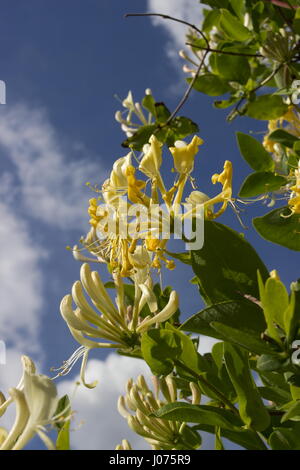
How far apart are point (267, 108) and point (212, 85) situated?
265 mm

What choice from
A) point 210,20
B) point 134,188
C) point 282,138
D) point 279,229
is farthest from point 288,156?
point 210,20

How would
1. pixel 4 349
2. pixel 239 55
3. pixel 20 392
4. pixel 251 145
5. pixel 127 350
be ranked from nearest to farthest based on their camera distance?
pixel 20 392
pixel 4 349
pixel 127 350
pixel 251 145
pixel 239 55

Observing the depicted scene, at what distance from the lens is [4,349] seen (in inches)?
31.5

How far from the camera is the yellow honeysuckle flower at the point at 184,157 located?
98cm

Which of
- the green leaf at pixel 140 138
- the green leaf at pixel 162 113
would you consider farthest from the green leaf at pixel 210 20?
the green leaf at pixel 140 138

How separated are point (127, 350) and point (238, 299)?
0.73 ft

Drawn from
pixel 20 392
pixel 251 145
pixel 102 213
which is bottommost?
pixel 20 392

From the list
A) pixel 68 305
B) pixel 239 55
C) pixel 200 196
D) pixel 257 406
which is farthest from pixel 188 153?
pixel 239 55

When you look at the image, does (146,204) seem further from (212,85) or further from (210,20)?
(210,20)

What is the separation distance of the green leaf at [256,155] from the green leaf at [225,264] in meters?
0.50

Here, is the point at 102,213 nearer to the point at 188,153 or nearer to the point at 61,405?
the point at 188,153

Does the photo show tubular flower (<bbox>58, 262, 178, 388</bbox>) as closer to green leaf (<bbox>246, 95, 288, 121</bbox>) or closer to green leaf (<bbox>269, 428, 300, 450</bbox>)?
green leaf (<bbox>269, 428, 300, 450</bbox>)

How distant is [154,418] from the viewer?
3.58 ft

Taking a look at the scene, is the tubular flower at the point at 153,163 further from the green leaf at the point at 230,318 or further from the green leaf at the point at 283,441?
the green leaf at the point at 283,441
